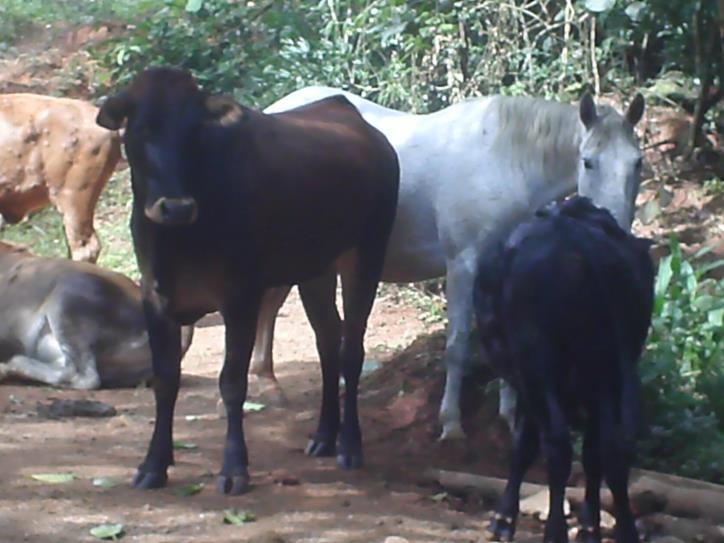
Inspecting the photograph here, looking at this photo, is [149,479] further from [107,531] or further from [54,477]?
[107,531]

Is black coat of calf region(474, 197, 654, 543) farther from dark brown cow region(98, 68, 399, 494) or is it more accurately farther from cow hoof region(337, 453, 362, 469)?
cow hoof region(337, 453, 362, 469)

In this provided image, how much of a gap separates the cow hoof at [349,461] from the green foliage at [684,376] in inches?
52.6

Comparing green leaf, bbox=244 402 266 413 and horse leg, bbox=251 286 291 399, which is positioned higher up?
horse leg, bbox=251 286 291 399

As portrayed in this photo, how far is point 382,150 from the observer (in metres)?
6.91

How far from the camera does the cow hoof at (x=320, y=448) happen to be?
6.79 meters

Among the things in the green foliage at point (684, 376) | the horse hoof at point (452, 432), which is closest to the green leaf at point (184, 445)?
the horse hoof at point (452, 432)

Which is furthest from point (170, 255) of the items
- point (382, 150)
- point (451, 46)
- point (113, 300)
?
point (451, 46)

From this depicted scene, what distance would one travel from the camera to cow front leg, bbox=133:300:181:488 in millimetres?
5805

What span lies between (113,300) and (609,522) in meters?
4.26

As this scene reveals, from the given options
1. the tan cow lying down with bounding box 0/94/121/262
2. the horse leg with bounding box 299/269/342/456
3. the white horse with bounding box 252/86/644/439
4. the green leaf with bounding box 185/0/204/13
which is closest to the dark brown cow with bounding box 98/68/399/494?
the horse leg with bounding box 299/269/342/456

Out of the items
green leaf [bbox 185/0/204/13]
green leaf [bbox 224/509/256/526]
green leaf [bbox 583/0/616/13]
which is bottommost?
green leaf [bbox 224/509/256/526]

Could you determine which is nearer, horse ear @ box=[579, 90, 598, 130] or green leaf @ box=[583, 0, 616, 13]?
horse ear @ box=[579, 90, 598, 130]

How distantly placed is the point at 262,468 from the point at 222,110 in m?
1.67

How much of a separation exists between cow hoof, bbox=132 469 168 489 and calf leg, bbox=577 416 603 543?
1.81 metres
